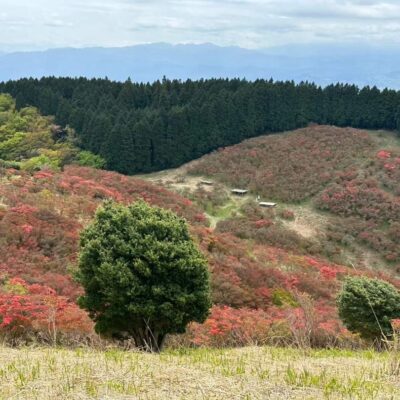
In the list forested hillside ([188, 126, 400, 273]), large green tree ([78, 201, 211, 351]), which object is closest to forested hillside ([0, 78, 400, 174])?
forested hillside ([188, 126, 400, 273])

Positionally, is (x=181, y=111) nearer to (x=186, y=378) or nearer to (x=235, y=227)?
(x=235, y=227)

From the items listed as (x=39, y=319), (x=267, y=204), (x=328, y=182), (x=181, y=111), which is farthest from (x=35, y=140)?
(x=39, y=319)

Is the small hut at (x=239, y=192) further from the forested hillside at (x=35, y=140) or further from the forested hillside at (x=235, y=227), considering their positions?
the forested hillside at (x=35, y=140)

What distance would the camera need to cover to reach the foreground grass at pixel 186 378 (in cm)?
650

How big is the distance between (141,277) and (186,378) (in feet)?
17.1

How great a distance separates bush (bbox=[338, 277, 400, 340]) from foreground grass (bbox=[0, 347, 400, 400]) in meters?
8.00

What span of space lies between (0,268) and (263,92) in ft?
165

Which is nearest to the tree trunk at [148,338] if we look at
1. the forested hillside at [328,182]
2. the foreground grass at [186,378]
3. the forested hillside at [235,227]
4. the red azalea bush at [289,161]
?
the forested hillside at [235,227]

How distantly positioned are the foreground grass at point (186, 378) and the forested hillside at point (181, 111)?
4769 cm

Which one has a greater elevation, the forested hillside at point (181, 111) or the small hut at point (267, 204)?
the forested hillside at point (181, 111)

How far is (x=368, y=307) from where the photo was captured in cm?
1686

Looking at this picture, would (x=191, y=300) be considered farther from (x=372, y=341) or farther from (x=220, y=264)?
(x=220, y=264)

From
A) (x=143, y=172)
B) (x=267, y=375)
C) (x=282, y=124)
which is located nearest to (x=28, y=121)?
(x=143, y=172)

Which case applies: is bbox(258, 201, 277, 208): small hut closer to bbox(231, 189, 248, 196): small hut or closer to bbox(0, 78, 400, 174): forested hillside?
bbox(231, 189, 248, 196): small hut
